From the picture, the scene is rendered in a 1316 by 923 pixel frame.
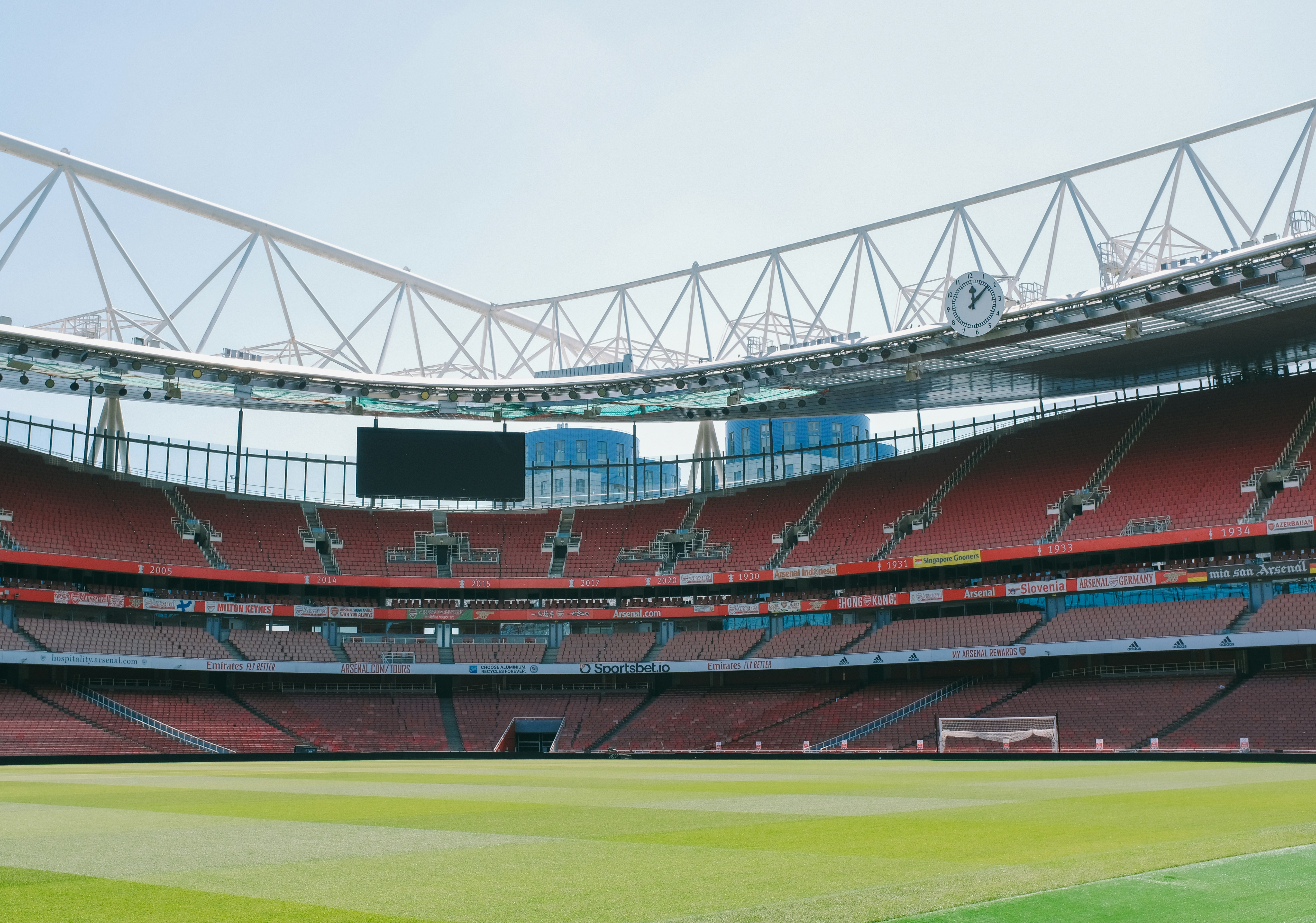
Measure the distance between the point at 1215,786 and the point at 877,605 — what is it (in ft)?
122

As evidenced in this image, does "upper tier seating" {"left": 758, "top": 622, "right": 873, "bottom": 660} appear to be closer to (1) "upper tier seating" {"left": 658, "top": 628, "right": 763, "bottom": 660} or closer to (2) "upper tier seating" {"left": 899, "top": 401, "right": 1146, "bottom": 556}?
(1) "upper tier seating" {"left": 658, "top": 628, "right": 763, "bottom": 660}

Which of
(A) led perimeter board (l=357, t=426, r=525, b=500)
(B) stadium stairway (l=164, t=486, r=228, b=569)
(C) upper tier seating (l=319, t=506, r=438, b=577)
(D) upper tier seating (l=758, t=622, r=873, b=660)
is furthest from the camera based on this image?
(C) upper tier seating (l=319, t=506, r=438, b=577)

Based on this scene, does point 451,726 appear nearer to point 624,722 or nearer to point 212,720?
point 624,722

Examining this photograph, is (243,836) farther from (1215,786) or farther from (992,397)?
(992,397)

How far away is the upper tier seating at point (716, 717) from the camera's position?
56.9m

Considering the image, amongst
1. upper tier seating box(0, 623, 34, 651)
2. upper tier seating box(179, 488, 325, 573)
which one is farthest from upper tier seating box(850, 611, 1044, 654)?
upper tier seating box(0, 623, 34, 651)

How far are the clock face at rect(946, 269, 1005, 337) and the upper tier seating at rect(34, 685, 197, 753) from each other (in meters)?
37.8

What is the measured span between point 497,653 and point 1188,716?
118ft

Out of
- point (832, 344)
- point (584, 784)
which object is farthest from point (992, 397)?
point (584, 784)

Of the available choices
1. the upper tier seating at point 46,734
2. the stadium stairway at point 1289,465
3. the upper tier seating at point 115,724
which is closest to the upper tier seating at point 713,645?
the upper tier seating at point 115,724

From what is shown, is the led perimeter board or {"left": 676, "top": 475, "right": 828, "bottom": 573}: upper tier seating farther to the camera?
the led perimeter board

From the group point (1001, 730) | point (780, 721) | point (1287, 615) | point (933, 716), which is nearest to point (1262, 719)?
point (1287, 615)

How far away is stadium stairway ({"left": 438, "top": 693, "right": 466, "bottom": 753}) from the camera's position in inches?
2335

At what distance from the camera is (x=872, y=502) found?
65.5m
